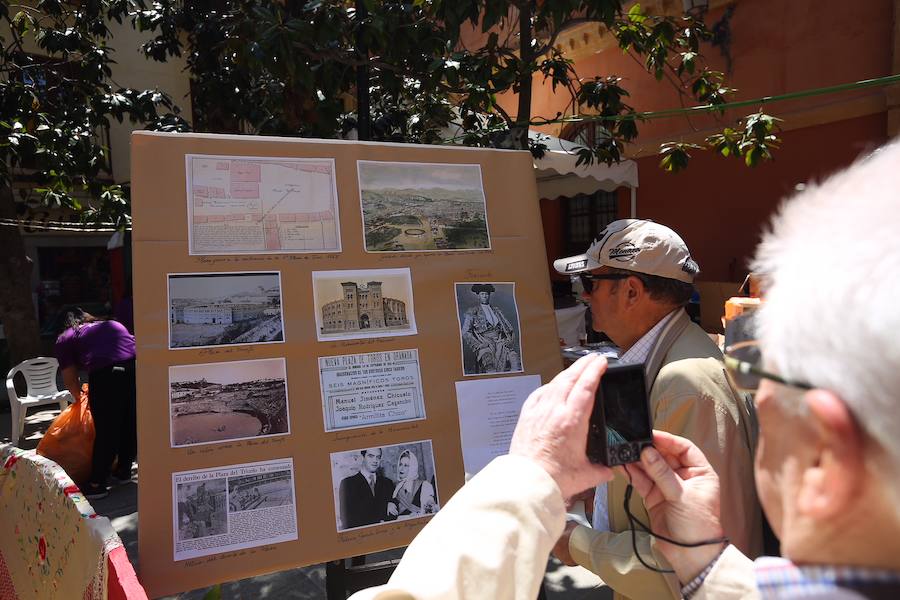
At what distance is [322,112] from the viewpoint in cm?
329

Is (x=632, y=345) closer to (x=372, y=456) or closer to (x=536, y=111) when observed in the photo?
(x=372, y=456)

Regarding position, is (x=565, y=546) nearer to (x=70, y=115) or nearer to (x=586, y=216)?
(x=70, y=115)

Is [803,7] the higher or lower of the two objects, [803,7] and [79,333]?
the higher

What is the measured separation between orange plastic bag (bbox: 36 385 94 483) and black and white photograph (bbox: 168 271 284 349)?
3.71 meters

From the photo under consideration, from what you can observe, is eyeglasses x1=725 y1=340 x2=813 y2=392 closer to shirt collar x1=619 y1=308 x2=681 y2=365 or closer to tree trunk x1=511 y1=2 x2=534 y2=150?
shirt collar x1=619 y1=308 x2=681 y2=365

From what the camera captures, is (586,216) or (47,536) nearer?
(47,536)

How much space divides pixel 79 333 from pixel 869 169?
5042 mm

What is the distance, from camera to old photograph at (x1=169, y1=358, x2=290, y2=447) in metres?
1.54

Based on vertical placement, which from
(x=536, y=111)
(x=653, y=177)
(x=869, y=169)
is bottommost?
(x=869, y=169)

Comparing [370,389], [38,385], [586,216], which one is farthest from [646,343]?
[586,216]

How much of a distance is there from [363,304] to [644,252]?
826 millimetres

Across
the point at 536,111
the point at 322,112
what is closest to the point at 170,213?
the point at 322,112

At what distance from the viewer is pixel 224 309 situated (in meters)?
1.62

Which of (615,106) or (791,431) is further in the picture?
(615,106)
